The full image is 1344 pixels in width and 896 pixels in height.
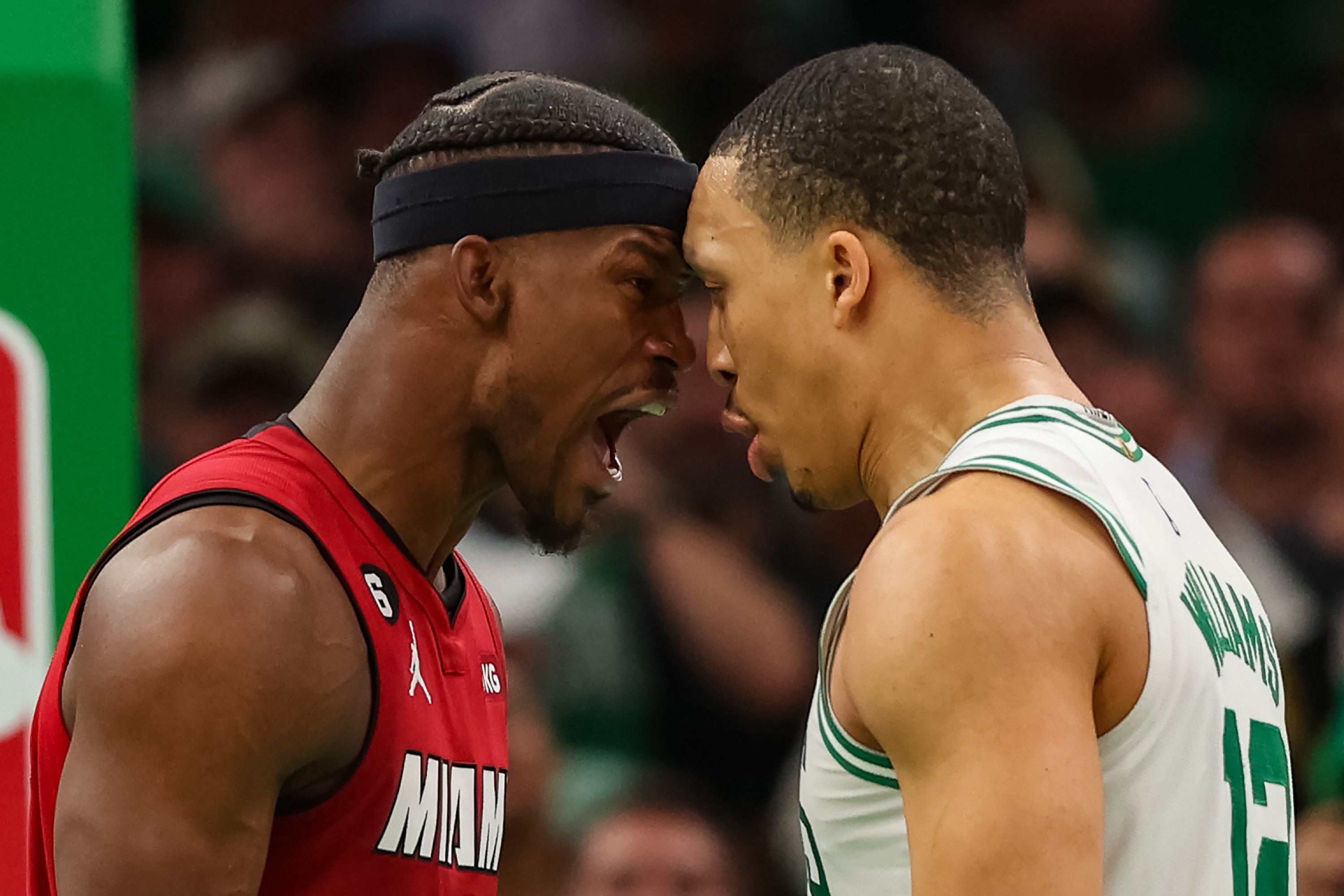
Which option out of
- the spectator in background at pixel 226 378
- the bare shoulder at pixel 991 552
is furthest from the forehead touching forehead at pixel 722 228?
the spectator in background at pixel 226 378

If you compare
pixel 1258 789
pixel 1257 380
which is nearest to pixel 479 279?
pixel 1258 789

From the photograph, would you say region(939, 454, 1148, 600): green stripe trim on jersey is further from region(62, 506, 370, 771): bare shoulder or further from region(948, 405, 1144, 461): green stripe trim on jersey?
region(62, 506, 370, 771): bare shoulder

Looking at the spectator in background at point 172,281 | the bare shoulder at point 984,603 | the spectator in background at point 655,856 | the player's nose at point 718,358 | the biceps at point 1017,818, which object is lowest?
the spectator in background at point 655,856

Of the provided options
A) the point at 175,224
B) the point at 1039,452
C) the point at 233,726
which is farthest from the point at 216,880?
the point at 175,224

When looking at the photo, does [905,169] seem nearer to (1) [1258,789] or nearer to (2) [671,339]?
(2) [671,339]

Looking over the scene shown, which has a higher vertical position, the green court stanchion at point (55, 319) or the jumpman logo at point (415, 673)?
the green court stanchion at point (55, 319)

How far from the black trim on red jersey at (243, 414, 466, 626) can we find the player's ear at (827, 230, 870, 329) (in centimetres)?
75

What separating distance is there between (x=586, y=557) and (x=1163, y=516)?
2.72m

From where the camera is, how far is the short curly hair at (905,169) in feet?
6.13

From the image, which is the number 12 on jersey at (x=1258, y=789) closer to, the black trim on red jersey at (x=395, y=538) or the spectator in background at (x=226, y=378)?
the black trim on red jersey at (x=395, y=538)

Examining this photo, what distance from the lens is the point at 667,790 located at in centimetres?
418

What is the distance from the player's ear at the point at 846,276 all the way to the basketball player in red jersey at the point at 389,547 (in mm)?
518

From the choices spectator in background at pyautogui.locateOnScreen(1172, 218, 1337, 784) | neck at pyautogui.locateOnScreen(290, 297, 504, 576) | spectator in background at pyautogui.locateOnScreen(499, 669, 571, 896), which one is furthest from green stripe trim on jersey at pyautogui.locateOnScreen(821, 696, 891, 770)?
spectator in background at pyautogui.locateOnScreen(1172, 218, 1337, 784)

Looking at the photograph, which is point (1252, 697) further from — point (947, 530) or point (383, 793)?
point (383, 793)
